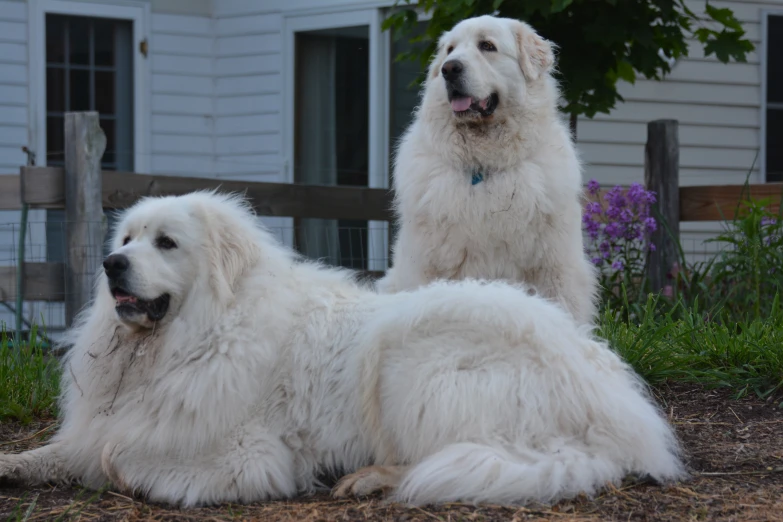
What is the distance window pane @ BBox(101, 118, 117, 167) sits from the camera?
1033 centimetres

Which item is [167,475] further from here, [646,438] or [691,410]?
[691,410]

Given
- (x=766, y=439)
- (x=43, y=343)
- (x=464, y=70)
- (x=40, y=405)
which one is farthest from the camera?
(x=43, y=343)

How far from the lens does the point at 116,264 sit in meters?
3.30

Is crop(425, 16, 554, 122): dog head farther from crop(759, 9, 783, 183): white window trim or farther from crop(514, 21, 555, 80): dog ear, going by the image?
crop(759, 9, 783, 183): white window trim

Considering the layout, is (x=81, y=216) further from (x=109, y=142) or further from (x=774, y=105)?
(x=774, y=105)

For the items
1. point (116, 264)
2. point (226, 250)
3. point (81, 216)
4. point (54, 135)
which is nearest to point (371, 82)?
point (54, 135)

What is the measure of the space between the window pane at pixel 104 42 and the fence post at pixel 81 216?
4225 millimetres

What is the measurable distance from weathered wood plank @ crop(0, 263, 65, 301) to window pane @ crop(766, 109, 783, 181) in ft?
26.8

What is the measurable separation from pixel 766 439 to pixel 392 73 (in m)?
6.82

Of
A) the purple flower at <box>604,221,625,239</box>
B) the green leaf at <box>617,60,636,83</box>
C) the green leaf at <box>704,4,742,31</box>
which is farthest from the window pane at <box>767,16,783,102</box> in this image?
the purple flower at <box>604,221,625,239</box>

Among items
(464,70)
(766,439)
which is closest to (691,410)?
(766,439)

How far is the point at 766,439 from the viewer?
4.16 meters

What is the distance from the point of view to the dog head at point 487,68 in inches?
182

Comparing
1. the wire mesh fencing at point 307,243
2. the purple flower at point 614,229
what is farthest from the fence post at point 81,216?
the purple flower at point 614,229
